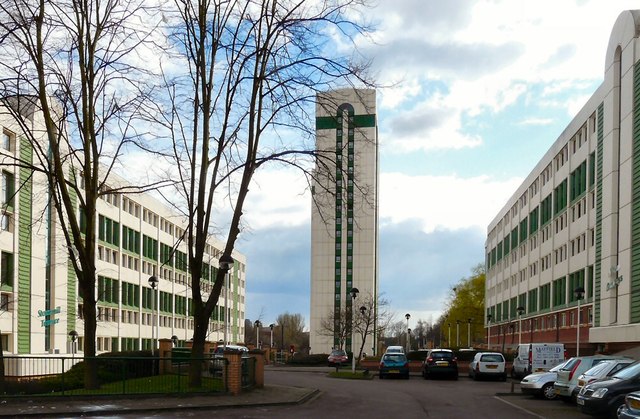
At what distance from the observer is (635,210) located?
38719mm

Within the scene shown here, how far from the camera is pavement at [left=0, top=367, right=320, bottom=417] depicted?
19484 millimetres

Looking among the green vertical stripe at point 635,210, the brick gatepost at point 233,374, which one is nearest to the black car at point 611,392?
the brick gatepost at point 233,374

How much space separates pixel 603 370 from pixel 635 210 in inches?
798

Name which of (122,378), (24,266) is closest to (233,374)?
(122,378)

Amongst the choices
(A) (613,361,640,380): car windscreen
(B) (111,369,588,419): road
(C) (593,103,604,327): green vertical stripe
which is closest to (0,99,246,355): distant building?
(B) (111,369,588,419): road

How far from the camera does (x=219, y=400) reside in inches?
875

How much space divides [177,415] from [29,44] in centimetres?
1248

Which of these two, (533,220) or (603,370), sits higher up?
(533,220)

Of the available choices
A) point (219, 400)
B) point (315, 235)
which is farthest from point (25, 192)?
point (315, 235)

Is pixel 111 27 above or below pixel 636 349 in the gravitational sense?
above

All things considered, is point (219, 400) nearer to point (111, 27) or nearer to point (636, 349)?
point (111, 27)

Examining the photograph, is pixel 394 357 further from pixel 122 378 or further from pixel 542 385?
pixel 122 378

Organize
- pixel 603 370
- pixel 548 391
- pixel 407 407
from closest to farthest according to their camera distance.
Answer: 1. pixel 603 370
2. pixel 407 407
3. pixel 548 391

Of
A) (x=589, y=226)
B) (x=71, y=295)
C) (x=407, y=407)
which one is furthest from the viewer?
(x=71, y=295)
